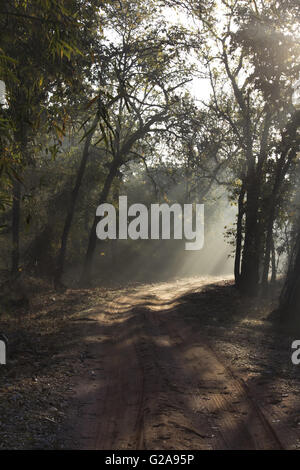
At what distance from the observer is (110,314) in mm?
16797

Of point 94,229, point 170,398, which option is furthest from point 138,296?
point 170,398

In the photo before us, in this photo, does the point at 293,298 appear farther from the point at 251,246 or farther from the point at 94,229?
the point at 94,229

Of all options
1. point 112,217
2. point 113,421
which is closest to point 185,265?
point 112,217

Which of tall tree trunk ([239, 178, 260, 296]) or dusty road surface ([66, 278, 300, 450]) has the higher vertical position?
tall tree trunk ([239, 178, 260, 296])

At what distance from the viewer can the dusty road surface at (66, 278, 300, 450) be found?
241 inches

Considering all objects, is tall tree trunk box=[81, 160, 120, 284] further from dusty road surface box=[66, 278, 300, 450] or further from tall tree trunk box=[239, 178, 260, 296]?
dusty road surface box=[66, 278, 300, 450]

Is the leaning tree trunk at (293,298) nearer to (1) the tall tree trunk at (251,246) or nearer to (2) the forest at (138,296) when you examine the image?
(2) the forest at (138,296)

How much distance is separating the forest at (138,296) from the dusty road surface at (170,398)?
0.12 feet

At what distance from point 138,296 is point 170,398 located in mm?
15942

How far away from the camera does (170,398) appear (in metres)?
7.65

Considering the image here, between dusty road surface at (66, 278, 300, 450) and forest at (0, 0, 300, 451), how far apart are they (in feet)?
0.12

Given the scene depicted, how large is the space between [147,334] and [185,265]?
48.5 meters

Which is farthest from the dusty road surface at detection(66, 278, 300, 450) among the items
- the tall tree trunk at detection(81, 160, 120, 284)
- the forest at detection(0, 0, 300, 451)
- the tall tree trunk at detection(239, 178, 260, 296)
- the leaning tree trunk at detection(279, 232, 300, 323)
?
the tall tree trunk at detection(81, 160, 120, 284)

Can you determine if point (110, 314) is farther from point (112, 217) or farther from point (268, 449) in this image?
point (112, 217)
